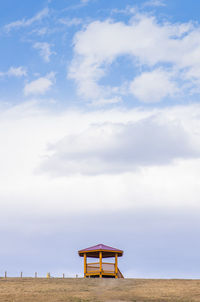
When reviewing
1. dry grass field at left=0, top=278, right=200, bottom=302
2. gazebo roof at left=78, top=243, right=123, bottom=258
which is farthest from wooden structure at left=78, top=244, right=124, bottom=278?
dry grass field at left=0, top=278, right=200, bottom=302

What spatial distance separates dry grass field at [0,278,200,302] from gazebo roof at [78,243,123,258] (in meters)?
→ 5.19

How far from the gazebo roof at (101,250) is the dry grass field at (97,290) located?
519 centimetres

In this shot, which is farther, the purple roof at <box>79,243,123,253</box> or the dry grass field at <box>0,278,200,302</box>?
the purple roof at <box>79,243,123,253</box>

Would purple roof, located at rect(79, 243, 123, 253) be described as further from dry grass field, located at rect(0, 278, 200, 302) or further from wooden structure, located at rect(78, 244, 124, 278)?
dry grass field, located at rect(0, 278, 200, 302)

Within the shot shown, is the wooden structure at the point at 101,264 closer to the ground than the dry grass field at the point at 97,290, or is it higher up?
higher up

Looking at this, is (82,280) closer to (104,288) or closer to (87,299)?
(104,288)

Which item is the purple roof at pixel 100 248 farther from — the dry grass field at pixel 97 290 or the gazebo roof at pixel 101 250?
the dry grass field at pixel 97 290

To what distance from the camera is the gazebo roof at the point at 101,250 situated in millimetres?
51375

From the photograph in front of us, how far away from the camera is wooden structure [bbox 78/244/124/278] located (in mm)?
51062

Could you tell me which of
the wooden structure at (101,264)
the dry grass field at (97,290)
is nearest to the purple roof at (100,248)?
the wooden structure at (101,264)

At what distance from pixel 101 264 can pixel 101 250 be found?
1.52m

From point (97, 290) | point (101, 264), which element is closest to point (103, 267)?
point (101, 264)

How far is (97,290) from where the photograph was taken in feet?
134

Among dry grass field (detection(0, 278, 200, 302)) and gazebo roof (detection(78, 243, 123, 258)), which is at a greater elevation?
gazebo roof (detection(78, 243, 123, 258))
